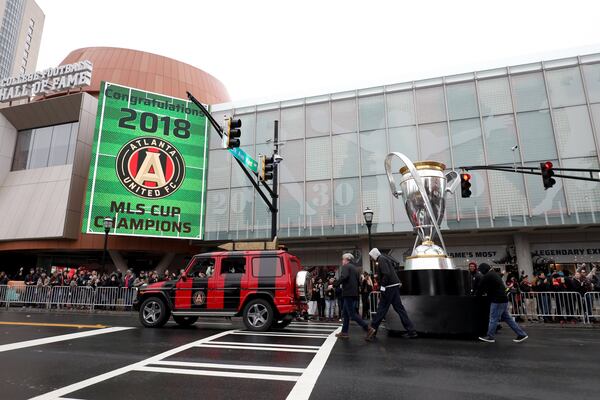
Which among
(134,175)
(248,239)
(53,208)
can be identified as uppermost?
(134,175)

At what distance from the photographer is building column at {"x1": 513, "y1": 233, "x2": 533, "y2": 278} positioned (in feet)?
71.0

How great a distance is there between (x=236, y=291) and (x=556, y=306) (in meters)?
11.0

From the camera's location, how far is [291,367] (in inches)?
224

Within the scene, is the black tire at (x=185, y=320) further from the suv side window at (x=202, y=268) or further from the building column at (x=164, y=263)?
the building column at (x=164, y=263)

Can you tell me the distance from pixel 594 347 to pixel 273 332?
6987 millimetres

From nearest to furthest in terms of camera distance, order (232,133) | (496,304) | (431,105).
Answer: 1. (496,304)
2. (232,133)
3. (431,105)

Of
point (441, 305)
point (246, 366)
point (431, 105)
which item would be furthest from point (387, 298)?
point (431, 105)

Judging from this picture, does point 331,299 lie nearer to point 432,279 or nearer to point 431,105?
point 432,279

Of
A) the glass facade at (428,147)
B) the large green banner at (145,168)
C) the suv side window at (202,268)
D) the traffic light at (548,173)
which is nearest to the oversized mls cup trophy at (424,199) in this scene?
the suv side window at (202,268)

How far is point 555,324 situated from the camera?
12383 millimetres

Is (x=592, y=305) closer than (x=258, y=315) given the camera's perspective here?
No

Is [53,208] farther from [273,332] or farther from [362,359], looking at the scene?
[362,359]

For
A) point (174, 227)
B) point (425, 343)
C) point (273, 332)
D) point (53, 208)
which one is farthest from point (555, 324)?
point (53, 208)

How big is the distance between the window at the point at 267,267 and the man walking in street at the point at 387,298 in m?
2.86
